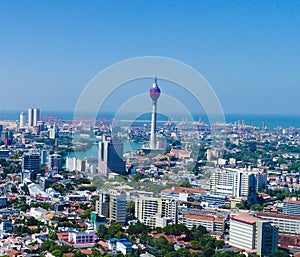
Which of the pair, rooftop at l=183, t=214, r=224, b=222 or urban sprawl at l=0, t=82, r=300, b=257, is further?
rooftop at l=183, t=214, r=224, b=222

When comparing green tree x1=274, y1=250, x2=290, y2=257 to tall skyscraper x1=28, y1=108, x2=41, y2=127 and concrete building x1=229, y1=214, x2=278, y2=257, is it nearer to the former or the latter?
concrete building x1=229, y1=214, x2=278, y2=257

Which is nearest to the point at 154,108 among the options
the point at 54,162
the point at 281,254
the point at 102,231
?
the point at 54,162

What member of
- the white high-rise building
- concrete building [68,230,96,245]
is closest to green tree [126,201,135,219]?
concrete building [68,230,96,245]

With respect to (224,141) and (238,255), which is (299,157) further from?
(238,255)

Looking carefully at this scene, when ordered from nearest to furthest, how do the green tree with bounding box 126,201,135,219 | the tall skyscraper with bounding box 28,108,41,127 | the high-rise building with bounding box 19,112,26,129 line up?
the green tree with bounding box 126,201,135,219 < the high-rise building with bounding box 19,112,26,129 < the tall skyscraper with bounding box 28,108,41,127

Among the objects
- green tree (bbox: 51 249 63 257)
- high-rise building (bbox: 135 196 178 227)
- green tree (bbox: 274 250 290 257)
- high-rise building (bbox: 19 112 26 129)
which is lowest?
green tree (bbox: 51 249 63 257)

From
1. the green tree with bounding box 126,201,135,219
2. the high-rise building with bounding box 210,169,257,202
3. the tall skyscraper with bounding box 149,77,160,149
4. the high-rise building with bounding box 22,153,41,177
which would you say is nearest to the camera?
the green tree with bounding box 126,201,135,219

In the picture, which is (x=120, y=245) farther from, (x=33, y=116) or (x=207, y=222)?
(x=33, y=116)
